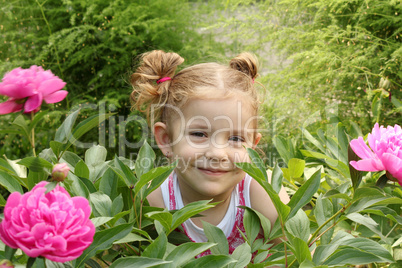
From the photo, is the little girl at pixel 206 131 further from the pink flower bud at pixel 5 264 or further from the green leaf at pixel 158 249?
the pink flower bud at pixel 5 264

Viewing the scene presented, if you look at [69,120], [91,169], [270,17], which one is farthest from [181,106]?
[270,17]

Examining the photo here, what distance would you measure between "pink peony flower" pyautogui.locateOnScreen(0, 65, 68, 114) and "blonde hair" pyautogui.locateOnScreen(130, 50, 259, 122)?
74 centimetres

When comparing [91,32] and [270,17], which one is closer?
[270,17]

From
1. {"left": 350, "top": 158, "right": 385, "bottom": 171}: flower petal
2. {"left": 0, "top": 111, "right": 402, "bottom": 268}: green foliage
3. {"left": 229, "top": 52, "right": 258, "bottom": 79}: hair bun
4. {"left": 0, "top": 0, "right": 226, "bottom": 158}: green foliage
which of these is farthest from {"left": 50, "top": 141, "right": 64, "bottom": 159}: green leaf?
{"left": 0, "top": 0, "right": 226, "bottom": 158}: green foliage

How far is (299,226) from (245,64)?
0.88 metres

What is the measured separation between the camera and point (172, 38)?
342 cm

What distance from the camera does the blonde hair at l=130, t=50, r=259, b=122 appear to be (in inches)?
60.3

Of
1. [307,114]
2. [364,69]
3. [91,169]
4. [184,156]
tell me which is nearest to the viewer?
[91,169]

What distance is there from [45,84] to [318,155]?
1.08 metres

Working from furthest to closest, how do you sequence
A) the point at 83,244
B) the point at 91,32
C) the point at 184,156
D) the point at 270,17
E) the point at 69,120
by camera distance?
the point at 91,32
the point at 270,17
the point at 184,156
the point at 69,120
the point at 83,244

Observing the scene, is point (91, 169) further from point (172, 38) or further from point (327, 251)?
point (172, 38)

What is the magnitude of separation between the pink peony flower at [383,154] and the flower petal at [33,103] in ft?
1.86

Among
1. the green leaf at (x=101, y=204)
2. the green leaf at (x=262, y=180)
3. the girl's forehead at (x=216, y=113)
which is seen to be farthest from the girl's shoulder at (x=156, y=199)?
the green leaf at (x=262, y=180)

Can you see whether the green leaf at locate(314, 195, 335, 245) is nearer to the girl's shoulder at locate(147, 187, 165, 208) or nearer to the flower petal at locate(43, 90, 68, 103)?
the flower petal at locate(43, 90, 68, 103)
